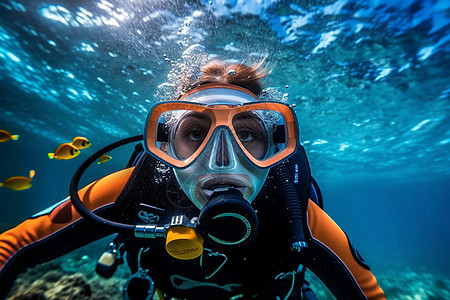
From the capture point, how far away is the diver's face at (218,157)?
7.13 feet

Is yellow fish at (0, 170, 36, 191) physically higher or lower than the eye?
lower

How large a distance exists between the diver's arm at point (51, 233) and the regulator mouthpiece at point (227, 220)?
1.24 m

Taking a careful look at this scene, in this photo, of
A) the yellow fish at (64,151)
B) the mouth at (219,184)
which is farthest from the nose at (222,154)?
the yellow fish at (64,151)

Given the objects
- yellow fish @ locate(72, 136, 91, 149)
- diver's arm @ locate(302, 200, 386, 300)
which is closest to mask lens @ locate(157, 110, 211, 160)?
diver's arm @ locate(302, 200, 386, 300)

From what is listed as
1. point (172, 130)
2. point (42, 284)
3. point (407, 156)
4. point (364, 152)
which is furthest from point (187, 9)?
point (407, 156)

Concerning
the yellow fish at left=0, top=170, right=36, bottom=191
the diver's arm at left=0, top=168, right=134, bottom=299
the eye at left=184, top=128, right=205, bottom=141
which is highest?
the eye at left=184, top=128, right=205, bottom=141

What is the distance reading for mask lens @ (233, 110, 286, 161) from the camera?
2.64m

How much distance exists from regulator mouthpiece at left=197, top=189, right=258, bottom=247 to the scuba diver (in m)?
0.09

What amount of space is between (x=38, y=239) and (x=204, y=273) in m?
2.03

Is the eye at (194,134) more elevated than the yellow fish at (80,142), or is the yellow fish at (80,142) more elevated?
the eye at (194,134)

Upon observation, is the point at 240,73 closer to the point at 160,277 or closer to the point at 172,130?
the point at 172,130

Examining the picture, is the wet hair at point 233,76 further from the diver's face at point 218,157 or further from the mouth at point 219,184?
the mouth at point 219,184

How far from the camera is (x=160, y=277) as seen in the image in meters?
3.12

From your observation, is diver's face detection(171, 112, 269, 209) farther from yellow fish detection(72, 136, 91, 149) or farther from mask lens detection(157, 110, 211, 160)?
yellow fish detection(72, 136, 91, 149)
